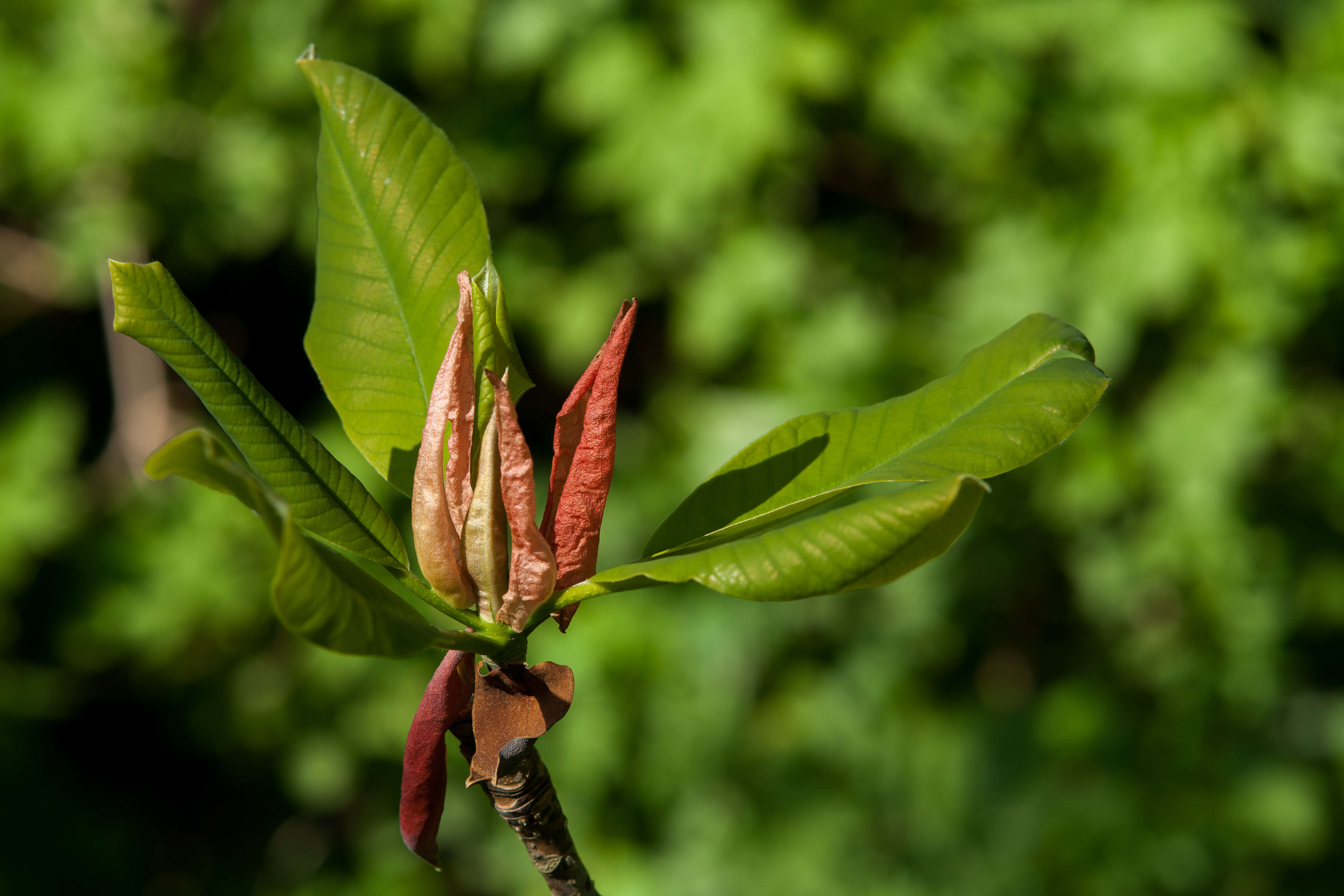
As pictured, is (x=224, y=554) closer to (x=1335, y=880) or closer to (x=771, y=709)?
(x=771, y=709)

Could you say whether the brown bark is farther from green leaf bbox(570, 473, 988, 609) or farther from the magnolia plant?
green leaf bbox(570, 473, 988, 609)

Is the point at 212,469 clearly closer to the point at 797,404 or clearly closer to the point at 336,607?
the point at 336,607

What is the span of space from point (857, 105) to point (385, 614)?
177 centimetres

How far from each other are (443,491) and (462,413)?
0.03 m

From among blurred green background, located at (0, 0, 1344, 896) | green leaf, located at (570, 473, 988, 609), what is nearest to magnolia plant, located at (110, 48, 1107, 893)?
green leaf, located at (570, 473, 988, 609)

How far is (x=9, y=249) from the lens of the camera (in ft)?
7.27

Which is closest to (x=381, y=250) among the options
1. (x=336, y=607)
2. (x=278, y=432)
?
(x=278, y=432)

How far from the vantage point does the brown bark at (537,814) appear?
0.44m

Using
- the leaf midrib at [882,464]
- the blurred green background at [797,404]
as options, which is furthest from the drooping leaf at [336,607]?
the blurred green background at [797,404]

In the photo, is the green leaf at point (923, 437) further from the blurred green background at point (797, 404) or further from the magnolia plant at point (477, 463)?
the blurred green background at point (797, 404)

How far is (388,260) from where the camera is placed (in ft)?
1.75

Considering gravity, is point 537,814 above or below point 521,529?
below

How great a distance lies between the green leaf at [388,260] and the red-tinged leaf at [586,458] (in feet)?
0.27

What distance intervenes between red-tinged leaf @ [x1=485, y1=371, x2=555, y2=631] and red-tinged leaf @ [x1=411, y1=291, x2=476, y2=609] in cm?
2
